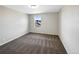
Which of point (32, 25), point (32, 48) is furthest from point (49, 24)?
point (32, 48)

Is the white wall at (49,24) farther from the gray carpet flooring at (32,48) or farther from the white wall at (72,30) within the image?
the white wall at (72,30)

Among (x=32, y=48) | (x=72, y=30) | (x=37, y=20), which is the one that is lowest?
(x=32, y=48)

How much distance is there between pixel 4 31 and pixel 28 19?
4203 millimetres

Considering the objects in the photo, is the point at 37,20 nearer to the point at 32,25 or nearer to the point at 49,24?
the point at 32,25

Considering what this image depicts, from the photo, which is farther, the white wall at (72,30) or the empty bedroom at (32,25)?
the empty bedroom at (32,25)

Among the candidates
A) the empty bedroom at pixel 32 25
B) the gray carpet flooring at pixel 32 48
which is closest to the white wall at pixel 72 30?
the gray carpet flooring at pixel 32 48

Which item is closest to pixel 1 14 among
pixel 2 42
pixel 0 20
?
pixel 0 20

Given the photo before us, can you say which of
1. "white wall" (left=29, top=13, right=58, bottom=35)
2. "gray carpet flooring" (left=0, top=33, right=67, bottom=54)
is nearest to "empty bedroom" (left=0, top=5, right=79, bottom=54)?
"white wall" (left=29, top=13, right=58, bottom=35)

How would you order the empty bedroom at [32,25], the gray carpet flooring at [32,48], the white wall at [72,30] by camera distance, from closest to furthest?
1. the white wall at [72,30]
2. the gray carpet flooring at [32,48]
3. the empty bedroom at [32,25]

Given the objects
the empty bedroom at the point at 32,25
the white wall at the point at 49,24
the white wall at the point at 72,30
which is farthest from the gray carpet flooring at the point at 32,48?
the white wall at the point at 49,24

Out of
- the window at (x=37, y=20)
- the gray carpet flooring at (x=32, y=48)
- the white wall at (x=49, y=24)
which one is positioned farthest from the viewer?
the window at (x=37, y=20)

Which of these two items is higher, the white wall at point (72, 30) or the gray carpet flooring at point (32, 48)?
the white wall at point (72, 30)

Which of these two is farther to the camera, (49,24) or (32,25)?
(32,25)
